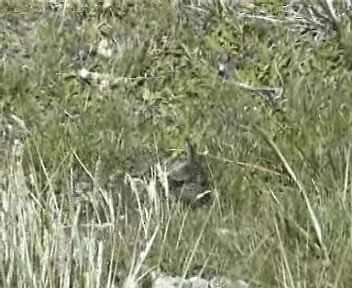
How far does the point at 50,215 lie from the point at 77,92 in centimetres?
165

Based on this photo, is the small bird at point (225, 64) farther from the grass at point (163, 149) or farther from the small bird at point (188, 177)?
the small bird at point (188, 177)

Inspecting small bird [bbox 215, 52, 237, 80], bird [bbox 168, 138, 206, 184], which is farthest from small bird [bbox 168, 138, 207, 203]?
small bird [bbox 215, 52, 237, 80]

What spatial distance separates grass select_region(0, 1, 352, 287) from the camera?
1.97 metres

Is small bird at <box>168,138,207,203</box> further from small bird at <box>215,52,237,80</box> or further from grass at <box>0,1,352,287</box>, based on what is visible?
small bird at <box>215,52,237,80</box>

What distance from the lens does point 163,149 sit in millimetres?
3035

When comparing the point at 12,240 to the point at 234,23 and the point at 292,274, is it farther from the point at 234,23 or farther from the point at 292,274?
the point at 234,23

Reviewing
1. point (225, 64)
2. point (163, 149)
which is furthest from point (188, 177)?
point (225, 64)

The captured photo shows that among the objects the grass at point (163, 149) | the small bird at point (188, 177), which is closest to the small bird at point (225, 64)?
the grass at point (163, 149)

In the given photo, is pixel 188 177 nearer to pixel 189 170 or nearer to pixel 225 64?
pixel 189 170

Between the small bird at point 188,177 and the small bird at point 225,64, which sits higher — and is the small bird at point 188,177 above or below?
below

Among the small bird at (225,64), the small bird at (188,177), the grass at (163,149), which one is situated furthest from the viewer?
the small bird at (225,64)

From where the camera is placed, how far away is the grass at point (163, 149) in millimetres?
1975

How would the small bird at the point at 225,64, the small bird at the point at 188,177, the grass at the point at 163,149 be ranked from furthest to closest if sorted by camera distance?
the small bird at the point at 225,64 < the small bird at the point at 188,177 < the grass at the point at 163,149

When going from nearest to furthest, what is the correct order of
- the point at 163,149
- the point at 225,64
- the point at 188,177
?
the point at 188,177 → the point at 163,149 → the point at 225,64
